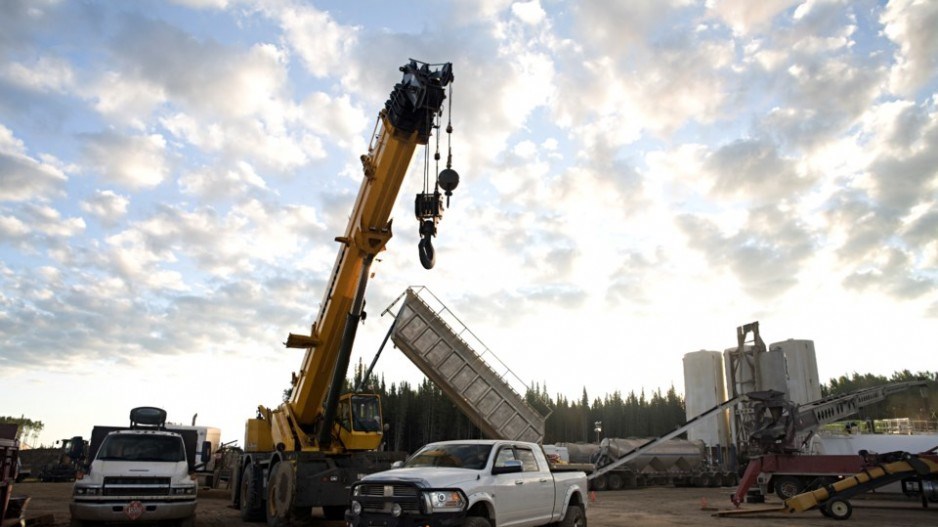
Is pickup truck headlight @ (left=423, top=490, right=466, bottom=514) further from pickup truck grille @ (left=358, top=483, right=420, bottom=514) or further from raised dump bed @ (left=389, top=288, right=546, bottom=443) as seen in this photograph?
raised dump bed @ (left=389, top=288, right=546, bottom=443)

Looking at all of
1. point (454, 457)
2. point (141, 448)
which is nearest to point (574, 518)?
point (454, 457)

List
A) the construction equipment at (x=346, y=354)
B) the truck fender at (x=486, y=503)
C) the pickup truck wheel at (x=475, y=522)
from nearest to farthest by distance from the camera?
the pickup truck wheel at (x=475, y=522) → the truck fender at (x=486, y=503) → the construction equipment at (x=346, y=354)

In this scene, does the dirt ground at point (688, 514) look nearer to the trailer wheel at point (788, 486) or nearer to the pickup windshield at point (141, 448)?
the trailer wheel at point (788, 486)

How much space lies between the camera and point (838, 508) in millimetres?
16500

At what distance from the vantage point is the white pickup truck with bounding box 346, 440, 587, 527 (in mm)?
8258

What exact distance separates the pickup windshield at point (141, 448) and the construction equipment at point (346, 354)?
2414mm

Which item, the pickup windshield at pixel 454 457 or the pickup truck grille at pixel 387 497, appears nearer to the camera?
the pickup truck grille at pixel 387 497

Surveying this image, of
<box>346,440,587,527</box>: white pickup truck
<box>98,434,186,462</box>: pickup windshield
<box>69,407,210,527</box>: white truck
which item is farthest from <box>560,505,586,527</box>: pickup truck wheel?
<box>98,434,186,462</box>: pickup windshield

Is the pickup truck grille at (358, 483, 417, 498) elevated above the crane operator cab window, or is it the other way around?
the crane operator cab window

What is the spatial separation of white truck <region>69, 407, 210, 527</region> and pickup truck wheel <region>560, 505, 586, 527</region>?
771 cm

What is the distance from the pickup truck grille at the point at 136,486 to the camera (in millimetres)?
11891

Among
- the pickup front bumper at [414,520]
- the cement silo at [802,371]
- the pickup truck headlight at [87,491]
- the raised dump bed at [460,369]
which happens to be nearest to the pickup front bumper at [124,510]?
the pickup truck headlight at [87,491]

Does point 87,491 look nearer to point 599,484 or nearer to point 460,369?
point 460,369

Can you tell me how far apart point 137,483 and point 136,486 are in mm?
63
